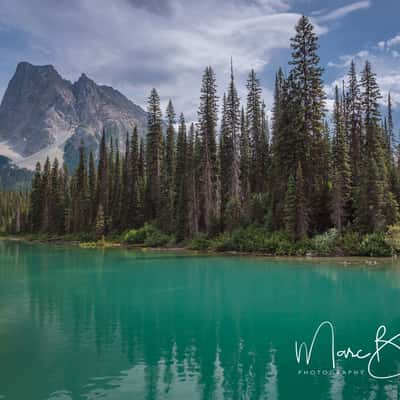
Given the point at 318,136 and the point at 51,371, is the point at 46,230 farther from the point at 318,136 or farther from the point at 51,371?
the point at 51,371

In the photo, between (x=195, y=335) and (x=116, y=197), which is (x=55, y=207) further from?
(x=195, y=335)

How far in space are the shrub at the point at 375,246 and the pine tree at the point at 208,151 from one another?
20938 millimetres

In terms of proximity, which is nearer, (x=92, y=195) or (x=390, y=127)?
(x=390, y=127)

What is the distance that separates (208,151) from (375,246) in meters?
26.2

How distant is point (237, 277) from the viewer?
25016 millimetres

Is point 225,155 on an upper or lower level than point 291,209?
upper

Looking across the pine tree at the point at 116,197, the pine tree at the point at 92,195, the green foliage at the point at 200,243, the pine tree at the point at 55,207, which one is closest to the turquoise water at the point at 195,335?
the green foliage at the point at 200,243

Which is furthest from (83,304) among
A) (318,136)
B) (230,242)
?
(318,136)

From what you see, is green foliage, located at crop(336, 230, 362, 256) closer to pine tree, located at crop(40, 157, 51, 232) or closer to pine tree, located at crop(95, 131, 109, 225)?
pine tree, located at crop(95, 131, 109, 225)

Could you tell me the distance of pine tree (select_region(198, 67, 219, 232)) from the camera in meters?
53.8

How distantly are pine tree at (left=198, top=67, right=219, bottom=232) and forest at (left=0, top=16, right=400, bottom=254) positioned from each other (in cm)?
13

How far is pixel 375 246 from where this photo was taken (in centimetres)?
3400

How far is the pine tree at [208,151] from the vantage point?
176 feet
